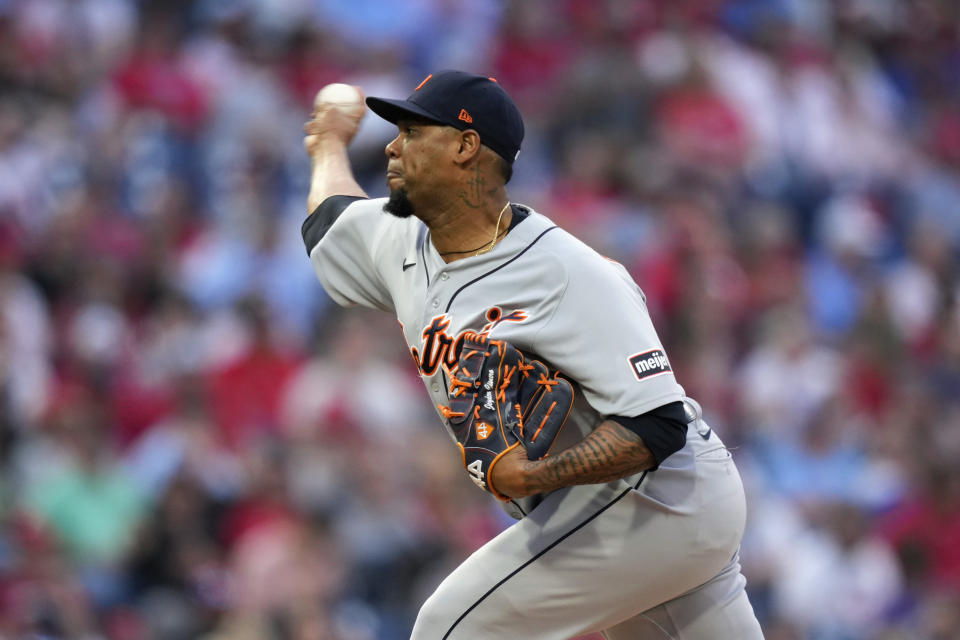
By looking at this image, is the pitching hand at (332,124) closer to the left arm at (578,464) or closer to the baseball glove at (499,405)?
the baseball glove at (499,405)

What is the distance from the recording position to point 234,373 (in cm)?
762

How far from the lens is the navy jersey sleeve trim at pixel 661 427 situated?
10.4 feet

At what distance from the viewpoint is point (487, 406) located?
10.3ft

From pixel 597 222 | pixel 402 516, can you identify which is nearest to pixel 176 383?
pixel 402 516

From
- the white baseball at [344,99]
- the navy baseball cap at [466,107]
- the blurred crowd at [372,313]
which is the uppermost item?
the white baseball at [344,99]

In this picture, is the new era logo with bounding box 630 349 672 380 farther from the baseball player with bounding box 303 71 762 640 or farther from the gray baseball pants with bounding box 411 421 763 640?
the gray baseball pants with bounding box 411 421 763 640

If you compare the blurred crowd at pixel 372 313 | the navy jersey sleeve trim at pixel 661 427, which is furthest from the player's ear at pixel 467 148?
the blurred crowd at pixel 372 313

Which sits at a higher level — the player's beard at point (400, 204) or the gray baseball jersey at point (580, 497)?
the player's beard at point (400, 204)

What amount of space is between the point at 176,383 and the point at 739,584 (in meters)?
4.36

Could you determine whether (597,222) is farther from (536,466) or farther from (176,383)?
(536,466)

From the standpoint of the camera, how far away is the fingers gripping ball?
3133 mm

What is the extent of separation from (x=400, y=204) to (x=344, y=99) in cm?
73

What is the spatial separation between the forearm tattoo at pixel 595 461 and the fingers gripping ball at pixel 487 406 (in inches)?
3.7

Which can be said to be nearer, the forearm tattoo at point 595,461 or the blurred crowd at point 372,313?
the forearm tattoo at point 595,461
